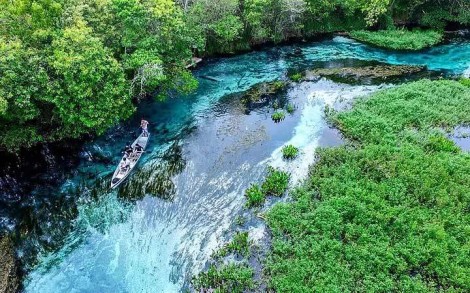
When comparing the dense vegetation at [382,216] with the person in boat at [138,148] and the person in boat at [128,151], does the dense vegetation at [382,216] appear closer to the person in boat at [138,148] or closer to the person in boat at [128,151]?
the person in boat at [138,148]

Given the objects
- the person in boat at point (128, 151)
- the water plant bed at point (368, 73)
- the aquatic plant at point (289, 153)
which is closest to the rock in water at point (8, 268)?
the person in boat at point (128, 151)

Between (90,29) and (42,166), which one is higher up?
(90,29)

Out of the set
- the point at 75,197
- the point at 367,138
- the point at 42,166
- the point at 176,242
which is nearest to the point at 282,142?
the point at 367,138

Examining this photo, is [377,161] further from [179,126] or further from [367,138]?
[179,126]

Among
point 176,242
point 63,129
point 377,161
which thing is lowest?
point 176,242

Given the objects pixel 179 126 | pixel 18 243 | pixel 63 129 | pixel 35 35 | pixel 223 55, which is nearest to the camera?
pixel 18 243

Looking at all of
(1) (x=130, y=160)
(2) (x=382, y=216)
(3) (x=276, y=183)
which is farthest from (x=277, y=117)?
(2) (x=382, y=216)

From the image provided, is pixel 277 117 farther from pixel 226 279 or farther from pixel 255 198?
pixel 226 279
